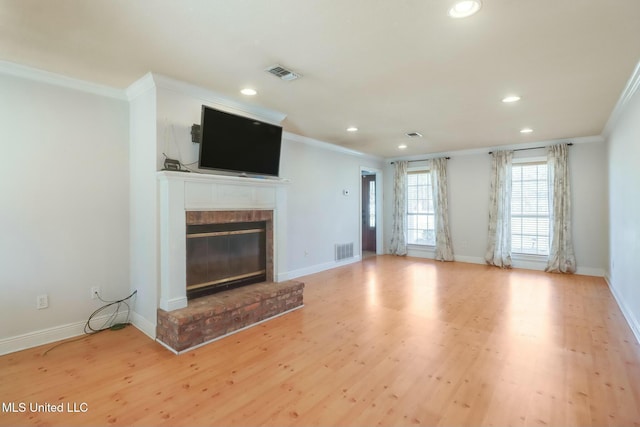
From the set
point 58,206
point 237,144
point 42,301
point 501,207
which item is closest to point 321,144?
point 237,144

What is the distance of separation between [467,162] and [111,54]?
262 inches

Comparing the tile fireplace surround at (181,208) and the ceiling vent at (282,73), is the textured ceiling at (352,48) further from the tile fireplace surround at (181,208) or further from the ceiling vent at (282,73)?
the tile fireplace surround at (181,208)

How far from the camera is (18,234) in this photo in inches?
110

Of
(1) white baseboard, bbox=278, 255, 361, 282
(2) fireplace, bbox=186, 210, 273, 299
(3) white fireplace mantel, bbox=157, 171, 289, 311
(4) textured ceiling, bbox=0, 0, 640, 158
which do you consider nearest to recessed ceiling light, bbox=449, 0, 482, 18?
(4) textured ceiling, bbox=0, 0, 640, 158

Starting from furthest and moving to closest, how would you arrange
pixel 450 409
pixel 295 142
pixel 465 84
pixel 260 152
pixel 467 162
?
pixel 467 162
pixel 295 142
pixel 260 152
pixel 465 84
pixel 450 409

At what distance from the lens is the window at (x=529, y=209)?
6109mm

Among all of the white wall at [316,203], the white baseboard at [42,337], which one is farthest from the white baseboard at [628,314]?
the white baseboard at [42,337]

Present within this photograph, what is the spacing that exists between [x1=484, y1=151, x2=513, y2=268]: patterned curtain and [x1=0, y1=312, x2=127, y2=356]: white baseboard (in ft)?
22.4

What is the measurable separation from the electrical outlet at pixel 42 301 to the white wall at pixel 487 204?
6796 millimetres

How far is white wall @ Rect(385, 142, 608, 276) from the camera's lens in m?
5.55

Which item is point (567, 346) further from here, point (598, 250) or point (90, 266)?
point (90, 266)

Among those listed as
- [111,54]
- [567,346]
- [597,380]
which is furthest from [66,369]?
[567,346]

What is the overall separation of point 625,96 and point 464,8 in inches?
111

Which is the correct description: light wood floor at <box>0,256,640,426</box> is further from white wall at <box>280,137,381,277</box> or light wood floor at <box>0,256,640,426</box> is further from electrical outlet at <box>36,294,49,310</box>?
white wall at <box>280,137,381,277</box>
